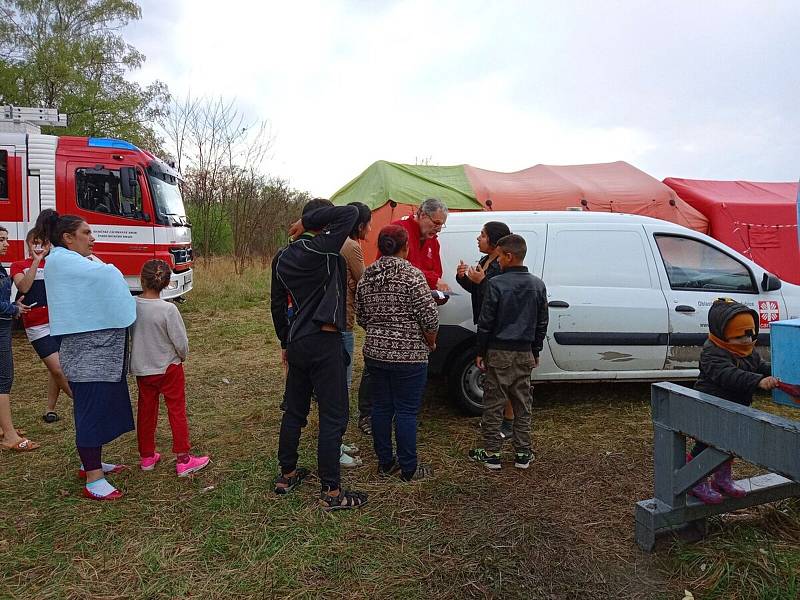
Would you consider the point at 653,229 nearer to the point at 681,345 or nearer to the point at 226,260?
the point at 681,345

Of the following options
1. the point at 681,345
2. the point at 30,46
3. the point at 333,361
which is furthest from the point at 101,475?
the point at 30,46

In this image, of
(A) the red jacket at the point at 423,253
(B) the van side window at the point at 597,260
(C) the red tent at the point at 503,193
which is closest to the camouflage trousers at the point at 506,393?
Answer: (A) the red jacket at the point at 423,253

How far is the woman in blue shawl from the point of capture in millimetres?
3475

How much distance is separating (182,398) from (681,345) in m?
4.19

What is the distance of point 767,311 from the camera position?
17.4 feet

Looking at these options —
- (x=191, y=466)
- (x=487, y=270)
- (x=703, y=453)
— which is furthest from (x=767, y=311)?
(x=191, y=466)

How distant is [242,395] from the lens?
19.9 ft

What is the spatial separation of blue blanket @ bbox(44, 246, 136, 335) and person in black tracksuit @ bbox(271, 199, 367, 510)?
998mm

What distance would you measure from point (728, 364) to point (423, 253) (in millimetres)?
2245

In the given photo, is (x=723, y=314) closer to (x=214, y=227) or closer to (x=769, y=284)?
(x=769, y=284)

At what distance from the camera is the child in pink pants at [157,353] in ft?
12.3

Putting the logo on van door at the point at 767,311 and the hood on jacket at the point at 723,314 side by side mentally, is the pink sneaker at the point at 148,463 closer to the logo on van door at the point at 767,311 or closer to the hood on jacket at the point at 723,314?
the hood on jacket at the point at 723,314

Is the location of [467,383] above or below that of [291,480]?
above

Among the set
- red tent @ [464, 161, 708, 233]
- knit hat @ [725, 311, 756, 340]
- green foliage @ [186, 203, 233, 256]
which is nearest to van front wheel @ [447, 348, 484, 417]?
knit hat @ [725, 311, 756, 340]
